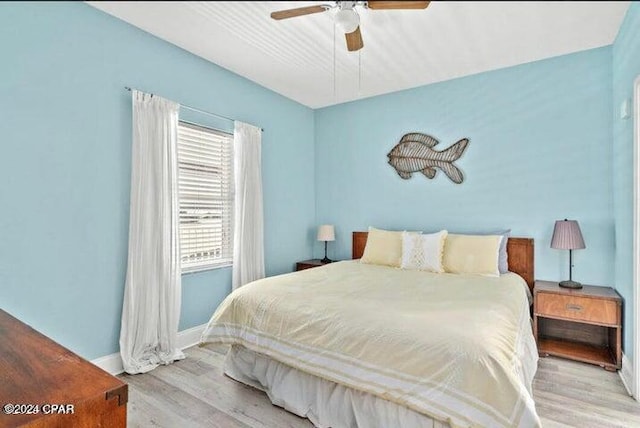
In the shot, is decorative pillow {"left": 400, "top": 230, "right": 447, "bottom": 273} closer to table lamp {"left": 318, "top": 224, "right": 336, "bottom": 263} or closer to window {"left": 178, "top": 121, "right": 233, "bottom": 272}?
table lamp {"left": 318, "top": 224, "right": 336, "bottom": 263}

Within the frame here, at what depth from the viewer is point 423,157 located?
3.56 m

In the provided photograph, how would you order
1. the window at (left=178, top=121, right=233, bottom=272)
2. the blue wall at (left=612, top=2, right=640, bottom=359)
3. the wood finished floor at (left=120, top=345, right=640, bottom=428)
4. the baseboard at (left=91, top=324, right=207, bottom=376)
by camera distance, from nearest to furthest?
the wood finished floor at (left=120, top=345, right=640, bottom=428), the blue wall at (left=612, top=2, right=640, bottom=359), the baseboard at (left=91, top=324, right=207, bottom=376), the window at (left=178, top=121, right=233, bottom=272)

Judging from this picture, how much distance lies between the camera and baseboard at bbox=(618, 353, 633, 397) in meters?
2.08

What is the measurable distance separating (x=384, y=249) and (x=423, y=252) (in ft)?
1.34

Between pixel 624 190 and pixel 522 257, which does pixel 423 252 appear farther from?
pixel 624 190

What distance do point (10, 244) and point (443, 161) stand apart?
3.51 metres

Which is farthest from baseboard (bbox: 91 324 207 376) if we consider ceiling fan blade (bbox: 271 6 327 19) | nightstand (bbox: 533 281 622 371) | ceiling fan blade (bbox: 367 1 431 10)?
nightstand (bbox: 533 281 622 371)

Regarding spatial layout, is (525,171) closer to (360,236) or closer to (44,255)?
(360,236)

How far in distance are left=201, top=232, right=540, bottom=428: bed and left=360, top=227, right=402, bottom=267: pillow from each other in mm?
636

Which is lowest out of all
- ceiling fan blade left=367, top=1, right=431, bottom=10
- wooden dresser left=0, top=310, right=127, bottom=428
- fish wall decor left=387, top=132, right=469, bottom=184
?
wooden dresser left=0, top=310, right=127, bottom=428

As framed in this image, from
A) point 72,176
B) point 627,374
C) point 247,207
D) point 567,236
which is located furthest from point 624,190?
point 72,176

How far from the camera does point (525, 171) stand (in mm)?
3027

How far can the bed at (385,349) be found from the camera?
135 centimetres

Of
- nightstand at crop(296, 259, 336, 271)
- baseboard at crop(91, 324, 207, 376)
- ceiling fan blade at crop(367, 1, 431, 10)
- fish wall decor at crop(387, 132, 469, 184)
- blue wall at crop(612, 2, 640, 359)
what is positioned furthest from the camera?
nightstand at crop(296, 259, 336, 271)
